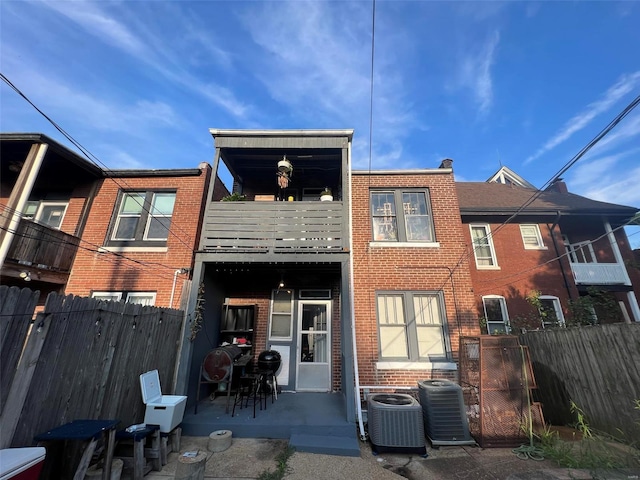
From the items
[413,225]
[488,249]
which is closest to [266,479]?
[413,225]

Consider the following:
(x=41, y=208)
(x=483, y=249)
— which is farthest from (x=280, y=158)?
(x=483, y=249)

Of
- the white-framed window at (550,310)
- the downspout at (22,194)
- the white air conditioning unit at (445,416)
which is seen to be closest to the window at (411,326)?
the white air conditioning unit at (445,416)

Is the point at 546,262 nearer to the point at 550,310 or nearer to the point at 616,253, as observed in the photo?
the point at 550,310

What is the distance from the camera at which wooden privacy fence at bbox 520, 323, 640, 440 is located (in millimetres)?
4594

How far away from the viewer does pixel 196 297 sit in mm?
6090

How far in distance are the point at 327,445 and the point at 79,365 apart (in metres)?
4.02

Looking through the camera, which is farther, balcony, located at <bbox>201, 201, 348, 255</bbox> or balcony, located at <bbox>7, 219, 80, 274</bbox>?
balcony, located at <bbox>201, 201, 348, 255</bbox>

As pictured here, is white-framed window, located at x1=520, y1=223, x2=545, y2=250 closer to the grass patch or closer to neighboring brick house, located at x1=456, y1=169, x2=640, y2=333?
neighboring brick house, located at x1=456, y1=169, x2=640, y2=333

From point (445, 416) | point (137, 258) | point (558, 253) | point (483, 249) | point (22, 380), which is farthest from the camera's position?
point (483, 249)

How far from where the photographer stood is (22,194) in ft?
20.4

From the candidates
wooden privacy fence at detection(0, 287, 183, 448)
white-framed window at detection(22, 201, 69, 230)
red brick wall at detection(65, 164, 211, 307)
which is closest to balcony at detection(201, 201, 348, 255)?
red brick wall at detection(65, 164, 211, 307)

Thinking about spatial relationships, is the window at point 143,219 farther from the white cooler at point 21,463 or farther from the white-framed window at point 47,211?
the white cooler at point 21,463

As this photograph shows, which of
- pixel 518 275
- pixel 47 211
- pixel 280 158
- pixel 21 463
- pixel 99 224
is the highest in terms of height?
pixel 280 158

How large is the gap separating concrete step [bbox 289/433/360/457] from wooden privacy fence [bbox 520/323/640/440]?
4.75 m
